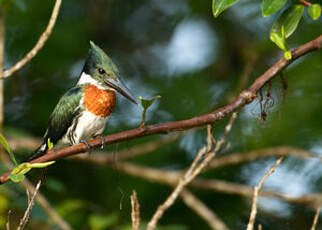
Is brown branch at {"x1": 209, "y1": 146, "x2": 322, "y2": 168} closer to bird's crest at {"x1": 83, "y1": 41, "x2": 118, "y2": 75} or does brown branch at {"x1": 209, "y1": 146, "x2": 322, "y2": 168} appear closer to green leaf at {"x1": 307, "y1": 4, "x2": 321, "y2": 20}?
bird's crest at {"x1": 83, "y1": 41, "x2": 118, "y2": 75}

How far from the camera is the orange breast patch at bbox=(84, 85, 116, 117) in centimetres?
295

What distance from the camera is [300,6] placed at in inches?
74.7

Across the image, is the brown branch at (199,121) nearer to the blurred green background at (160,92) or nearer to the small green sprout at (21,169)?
the small green sprout at (21,169)

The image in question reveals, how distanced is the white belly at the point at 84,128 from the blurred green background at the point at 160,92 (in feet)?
1.78

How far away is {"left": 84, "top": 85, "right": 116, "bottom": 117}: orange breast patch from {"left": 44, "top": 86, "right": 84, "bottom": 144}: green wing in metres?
0.04

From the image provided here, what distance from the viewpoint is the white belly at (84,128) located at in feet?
9.62

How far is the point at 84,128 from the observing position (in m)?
2.93

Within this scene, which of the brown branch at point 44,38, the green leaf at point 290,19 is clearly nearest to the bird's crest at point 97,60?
the brown branch at point 44,38

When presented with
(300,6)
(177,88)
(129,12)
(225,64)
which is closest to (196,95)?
(177,88)

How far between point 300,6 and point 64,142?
158cm

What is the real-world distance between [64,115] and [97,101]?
188 mm

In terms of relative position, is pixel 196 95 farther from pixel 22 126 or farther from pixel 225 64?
pixel 22 126

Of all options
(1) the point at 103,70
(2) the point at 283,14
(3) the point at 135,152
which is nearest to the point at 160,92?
(3) the point at 135,152

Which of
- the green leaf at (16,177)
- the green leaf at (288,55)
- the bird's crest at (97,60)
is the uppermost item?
the bird's crest at (97,60)
